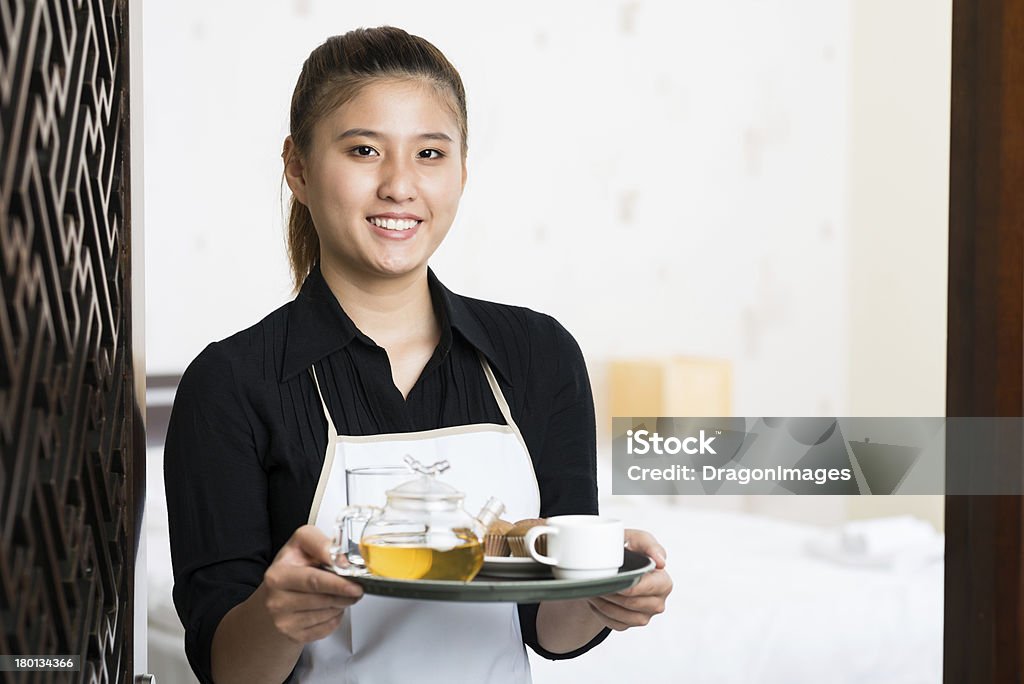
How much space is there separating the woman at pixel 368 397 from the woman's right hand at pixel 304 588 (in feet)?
0.49

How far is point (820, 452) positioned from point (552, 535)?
4.22 feet

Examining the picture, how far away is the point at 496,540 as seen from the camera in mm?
1042

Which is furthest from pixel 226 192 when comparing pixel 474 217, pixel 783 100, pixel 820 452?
pixel 820 452

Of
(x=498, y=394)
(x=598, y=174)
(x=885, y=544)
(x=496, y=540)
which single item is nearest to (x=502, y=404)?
(x=498, y=394)

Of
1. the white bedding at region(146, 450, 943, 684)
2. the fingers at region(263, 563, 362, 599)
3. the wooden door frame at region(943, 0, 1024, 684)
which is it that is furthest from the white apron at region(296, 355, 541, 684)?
the wooden door frame at region(943, 0, 1024, 684)

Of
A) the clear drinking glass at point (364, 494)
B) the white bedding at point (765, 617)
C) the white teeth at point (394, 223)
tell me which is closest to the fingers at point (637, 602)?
the clear drinking glass at point (364, 494)

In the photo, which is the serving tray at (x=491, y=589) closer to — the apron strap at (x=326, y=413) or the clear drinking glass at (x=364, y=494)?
the clear drinking glass at (x=364, y=494)

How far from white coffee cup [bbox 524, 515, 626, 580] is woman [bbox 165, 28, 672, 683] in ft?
0.55

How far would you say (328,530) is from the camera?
3.88ft

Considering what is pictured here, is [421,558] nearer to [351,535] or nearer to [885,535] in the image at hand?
[351,535]

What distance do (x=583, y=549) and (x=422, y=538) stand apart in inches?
5.1

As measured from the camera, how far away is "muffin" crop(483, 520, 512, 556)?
104cm

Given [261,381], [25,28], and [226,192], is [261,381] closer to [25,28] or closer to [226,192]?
[25,28]

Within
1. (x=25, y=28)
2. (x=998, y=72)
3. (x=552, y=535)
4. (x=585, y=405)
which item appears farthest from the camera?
(x=998, y=72)
